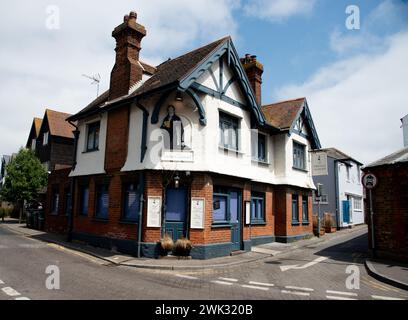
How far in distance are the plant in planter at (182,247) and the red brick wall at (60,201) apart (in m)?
8.90

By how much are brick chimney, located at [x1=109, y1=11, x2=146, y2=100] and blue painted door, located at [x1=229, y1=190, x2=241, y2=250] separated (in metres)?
6.73

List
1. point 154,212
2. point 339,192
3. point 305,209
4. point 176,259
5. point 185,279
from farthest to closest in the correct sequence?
point 339,192 < point 305,209 < point 154,212 < point 176,259 < point 185,279

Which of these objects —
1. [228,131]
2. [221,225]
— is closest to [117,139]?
[228,131]

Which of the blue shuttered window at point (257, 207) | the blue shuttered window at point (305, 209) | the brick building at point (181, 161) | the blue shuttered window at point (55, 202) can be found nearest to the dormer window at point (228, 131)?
the brick building at point (181, 161)

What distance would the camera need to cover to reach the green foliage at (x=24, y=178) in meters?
28.0

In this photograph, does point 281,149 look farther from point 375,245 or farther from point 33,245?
point 33,245

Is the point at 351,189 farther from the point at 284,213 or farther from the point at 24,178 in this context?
the point at 24,178

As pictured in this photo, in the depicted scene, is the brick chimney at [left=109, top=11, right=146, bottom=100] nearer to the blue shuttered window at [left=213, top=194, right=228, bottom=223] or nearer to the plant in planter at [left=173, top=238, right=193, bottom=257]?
the blue shuttered window at [left=213, top=194, right=228, bottom=223]

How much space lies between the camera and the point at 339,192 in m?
27.4

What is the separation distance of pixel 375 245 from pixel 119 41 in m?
14.5

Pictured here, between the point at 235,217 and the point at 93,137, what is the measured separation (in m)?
8.14

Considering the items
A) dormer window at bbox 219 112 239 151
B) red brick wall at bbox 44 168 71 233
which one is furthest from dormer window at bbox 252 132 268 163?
red brick wall at bbox 44 168 71 233

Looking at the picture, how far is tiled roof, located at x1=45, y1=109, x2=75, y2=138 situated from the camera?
29.4m

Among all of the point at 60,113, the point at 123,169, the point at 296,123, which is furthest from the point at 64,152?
the point at 296,123
